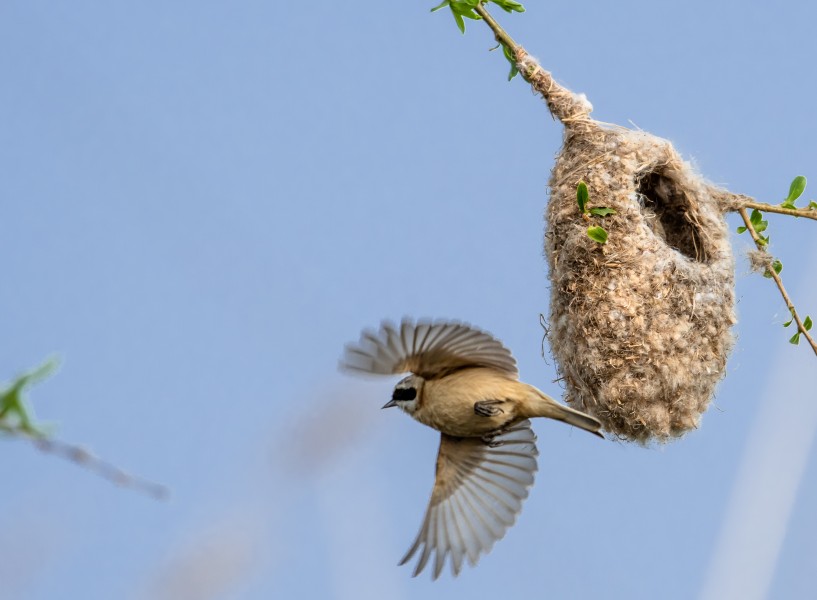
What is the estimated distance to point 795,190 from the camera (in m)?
4.00

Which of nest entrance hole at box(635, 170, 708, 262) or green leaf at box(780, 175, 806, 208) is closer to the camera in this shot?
green leaf at box(780, 175, 806, 208)

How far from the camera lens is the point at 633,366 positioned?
3816 millimetres

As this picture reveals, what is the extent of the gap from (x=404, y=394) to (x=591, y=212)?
1043 millimetres

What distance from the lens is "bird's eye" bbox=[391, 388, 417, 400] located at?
143 inches

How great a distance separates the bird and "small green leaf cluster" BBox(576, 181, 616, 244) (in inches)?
22.5

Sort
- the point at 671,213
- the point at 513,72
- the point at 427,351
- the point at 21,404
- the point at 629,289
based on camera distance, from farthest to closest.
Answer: the point at 671,213
the point at 513,72
the point at 629,289
the point at 427,351
the point at 21,404

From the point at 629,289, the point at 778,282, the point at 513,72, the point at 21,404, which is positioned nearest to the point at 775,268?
the point at 778,282

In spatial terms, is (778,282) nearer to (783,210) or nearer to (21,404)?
(783,210)

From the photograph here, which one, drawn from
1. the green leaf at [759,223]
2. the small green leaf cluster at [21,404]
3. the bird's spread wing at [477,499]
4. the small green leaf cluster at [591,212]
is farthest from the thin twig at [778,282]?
the small green leaf cluster at [21,404]

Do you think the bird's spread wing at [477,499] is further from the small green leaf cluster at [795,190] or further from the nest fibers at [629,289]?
the small green leaf cluster at [795,190]

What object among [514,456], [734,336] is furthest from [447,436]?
[734,336]

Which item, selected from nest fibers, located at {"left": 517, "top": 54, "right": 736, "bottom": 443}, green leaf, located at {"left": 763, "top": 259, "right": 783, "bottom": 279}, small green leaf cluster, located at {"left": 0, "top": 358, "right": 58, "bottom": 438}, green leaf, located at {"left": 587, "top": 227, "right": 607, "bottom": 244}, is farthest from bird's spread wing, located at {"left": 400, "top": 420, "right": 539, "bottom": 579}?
small green leaf cluster, located at {"left": 0, "top": 358, "right": 58, "bottom": 438}

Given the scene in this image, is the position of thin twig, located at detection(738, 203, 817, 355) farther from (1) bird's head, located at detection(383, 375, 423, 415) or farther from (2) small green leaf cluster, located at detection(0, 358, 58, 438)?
(2) small green leaf cluster, located at detection(0, 358, 58, 438)

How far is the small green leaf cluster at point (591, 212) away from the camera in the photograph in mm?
3799
